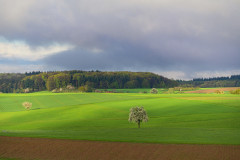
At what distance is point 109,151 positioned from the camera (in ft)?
73.3

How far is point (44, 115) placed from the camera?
230ft

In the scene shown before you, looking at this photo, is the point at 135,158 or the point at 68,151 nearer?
the point at 135,158

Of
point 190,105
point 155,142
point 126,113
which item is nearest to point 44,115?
point 126,113

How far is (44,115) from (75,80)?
404 feet

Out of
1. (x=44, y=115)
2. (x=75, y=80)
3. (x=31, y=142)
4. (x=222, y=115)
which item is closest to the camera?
(x=31, y=142)

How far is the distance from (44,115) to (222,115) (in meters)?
47.1

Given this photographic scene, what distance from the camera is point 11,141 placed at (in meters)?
26.7

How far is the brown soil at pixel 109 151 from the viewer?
20461 millimetres

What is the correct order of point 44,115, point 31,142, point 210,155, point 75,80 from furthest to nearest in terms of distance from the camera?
point 75,80 < point 44,115 < point 31,142 < point 210,155

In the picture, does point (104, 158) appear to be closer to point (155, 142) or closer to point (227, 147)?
point (155, 142)

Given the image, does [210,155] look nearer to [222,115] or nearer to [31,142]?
[31,142]

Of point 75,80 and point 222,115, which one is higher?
point 75,80

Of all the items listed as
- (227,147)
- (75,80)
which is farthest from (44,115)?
(75,80)

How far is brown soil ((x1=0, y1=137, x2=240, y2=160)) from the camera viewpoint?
20461 mm
